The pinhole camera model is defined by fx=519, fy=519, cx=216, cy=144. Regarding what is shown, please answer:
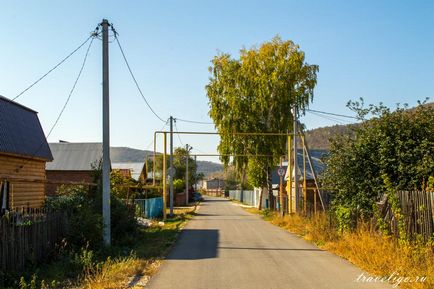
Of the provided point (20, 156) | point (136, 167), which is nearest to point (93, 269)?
point (20, 156)

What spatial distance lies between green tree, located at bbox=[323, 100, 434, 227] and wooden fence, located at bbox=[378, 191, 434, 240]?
526 mm

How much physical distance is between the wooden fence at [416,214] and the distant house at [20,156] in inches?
483

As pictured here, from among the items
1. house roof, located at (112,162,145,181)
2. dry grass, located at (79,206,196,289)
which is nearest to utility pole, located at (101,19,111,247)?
dry grass, located at (79,206,196,289)

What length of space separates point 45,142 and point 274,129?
2117cm

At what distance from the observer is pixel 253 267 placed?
41.5 ft

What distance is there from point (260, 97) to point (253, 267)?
97.0 feet

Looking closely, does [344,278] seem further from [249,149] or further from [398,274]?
[249,149]

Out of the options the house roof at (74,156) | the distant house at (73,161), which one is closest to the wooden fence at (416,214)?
the distant house at (73,161)

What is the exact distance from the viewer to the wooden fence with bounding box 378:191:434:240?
39.6 ft

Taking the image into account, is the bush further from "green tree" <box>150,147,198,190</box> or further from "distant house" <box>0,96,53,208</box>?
"green tree" <box>150,147,198,190</box>

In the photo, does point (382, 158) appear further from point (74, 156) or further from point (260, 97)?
point (74, 156)

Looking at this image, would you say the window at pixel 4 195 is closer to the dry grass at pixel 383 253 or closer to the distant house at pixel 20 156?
the distant house at pixel 20 156

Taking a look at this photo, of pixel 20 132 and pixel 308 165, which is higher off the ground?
pixel 20 132

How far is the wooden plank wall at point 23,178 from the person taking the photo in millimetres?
20047
